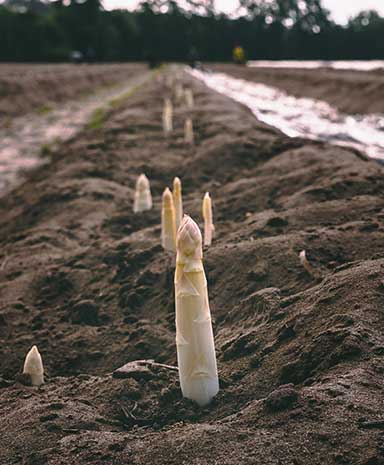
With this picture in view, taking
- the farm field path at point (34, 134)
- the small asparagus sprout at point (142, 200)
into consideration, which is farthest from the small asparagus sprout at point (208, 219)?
the farm field path at point (34, 134)

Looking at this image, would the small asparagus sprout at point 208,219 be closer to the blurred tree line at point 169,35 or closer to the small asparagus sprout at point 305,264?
the small asparagus sprout at point 305,264

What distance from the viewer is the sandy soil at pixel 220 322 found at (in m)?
2.54

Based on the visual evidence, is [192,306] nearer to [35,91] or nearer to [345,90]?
[345,90]

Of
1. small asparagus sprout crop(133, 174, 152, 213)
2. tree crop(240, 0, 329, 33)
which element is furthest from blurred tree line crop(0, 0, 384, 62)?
small asparagus sprout crop(133, 174, 152, 213)

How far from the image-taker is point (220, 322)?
13.3ft

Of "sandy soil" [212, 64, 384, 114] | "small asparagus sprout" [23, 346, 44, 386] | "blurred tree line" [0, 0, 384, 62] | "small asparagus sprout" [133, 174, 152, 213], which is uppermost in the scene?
"blurred tree line" [0, 0, 384, 62]

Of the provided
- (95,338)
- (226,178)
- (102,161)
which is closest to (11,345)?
(95,338)

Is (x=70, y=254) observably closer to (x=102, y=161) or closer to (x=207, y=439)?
(x=207, y=439)

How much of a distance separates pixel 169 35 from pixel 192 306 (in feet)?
330

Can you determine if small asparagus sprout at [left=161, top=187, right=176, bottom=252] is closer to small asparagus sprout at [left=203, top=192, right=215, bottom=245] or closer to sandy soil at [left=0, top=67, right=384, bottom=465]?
sandy soil at [left=0, top=67, right=384, bottom=465]

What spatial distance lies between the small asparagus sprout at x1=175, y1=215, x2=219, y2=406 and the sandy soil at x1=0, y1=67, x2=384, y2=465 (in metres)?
0.26

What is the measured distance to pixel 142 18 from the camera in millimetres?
100125

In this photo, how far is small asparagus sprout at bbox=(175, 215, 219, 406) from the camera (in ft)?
9.24

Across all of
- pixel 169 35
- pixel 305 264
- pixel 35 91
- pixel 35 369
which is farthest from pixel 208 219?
pixel 169 35
